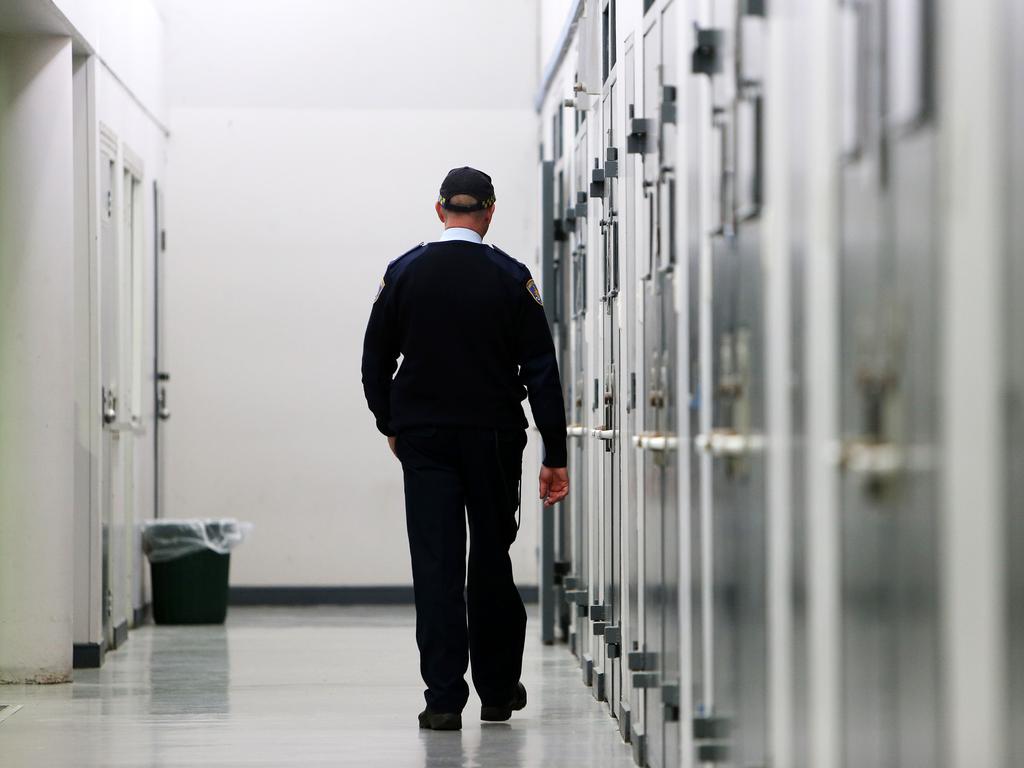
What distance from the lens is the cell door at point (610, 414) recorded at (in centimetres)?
412

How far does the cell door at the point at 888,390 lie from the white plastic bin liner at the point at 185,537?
521 centimetres

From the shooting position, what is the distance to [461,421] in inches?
154

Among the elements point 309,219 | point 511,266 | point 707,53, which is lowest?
point 511,266

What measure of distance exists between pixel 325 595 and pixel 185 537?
98 centimetres

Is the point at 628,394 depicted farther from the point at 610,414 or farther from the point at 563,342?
the point at 563,342

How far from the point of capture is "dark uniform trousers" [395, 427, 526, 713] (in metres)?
3.91

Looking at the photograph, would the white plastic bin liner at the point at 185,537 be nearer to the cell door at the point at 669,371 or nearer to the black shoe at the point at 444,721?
the black shoe at the point at 444,721

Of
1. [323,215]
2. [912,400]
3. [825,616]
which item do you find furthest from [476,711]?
[323,215]

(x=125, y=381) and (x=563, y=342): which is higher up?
(x=563, y=342)

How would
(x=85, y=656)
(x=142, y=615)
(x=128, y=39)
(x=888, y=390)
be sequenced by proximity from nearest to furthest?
(x=888, y=390), (x=85, y=656), (x=128, y=39), (x=142, y=615)

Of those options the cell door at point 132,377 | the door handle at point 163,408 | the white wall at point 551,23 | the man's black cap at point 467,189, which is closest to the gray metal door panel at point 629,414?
the man's black cap at point 467,189

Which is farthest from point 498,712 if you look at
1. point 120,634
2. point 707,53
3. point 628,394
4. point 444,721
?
point 120,634

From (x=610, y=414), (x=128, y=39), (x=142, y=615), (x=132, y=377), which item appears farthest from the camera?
(x=142, y=615)

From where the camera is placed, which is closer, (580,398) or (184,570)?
(580,398)
